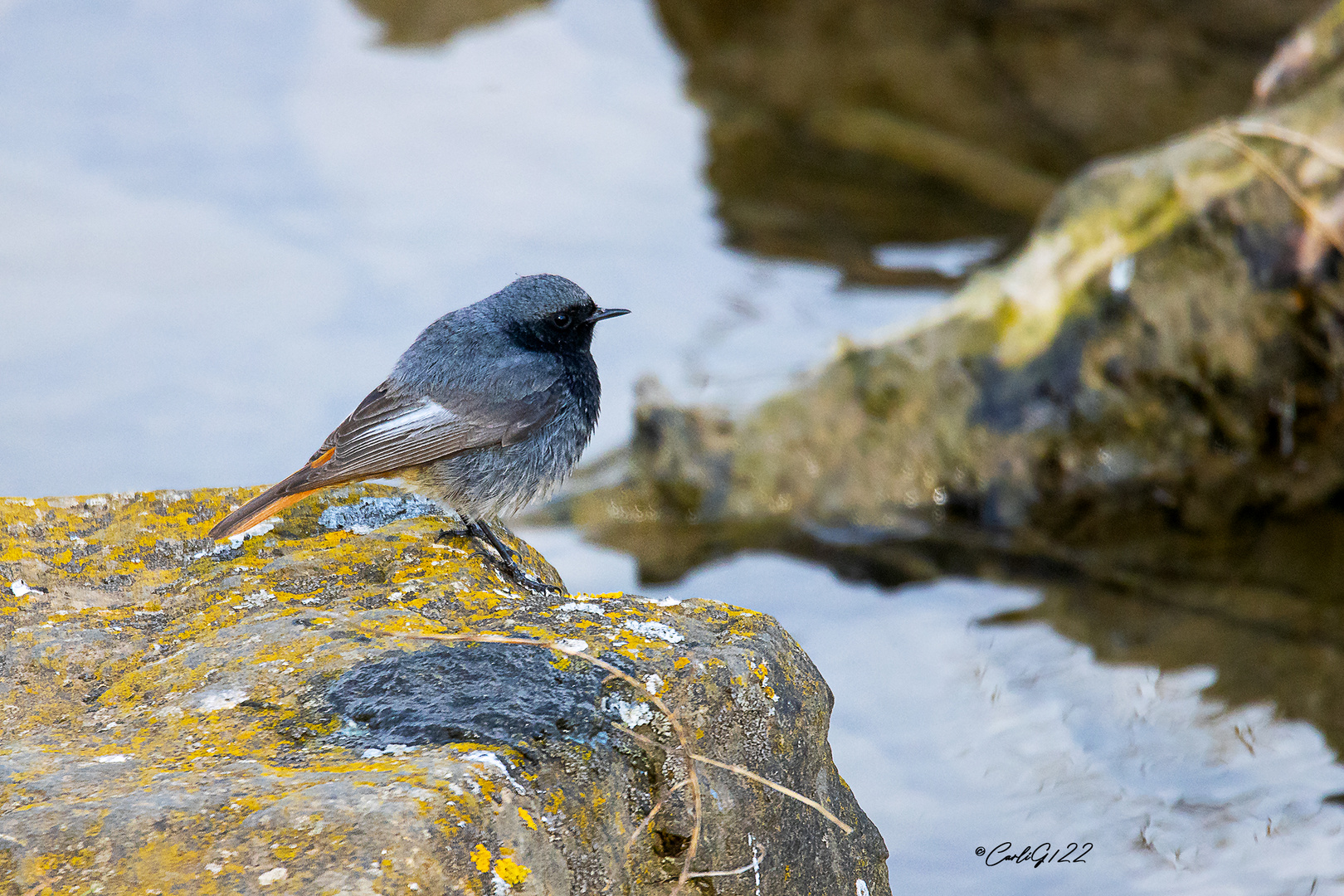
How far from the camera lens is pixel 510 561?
4086 millimetres

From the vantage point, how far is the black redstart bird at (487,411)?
4297mm

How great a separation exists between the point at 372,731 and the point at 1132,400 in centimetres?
630

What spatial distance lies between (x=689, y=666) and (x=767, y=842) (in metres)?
0.46

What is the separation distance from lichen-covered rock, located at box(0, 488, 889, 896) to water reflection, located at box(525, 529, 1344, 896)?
205cm

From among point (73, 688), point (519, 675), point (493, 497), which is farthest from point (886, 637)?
point (73, 688)

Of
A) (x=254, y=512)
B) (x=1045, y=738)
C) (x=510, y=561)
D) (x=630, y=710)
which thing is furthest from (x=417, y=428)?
(x=1045, y=738)

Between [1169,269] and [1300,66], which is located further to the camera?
[1300,66]

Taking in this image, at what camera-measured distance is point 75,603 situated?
3.46 meters

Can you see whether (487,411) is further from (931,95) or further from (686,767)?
(931,95)

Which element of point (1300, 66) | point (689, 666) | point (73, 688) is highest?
point (1300, 66)

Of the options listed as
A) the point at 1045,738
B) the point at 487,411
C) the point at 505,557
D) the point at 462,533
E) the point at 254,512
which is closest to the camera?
the point at 254,512

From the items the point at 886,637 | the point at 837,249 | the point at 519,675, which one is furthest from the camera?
the point at 837,249

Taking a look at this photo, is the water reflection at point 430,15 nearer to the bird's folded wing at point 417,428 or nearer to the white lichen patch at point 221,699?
the bird's folded wing at point 417,428

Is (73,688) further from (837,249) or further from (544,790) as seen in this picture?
(837,249)
